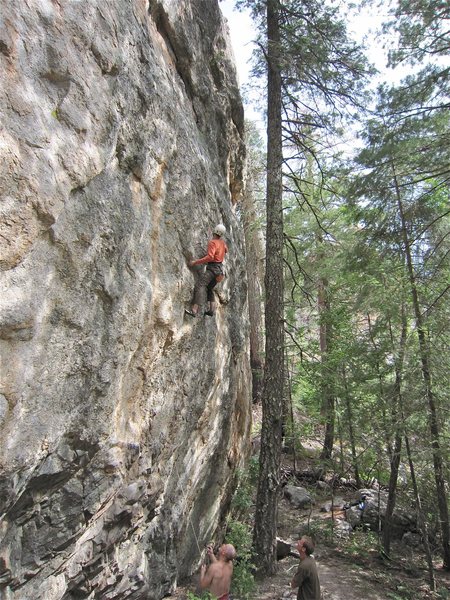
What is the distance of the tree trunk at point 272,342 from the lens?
7.68 m

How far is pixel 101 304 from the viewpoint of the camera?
14.0ft

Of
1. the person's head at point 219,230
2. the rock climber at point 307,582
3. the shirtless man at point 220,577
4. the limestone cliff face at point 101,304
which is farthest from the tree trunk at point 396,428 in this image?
the person's head at point 219,230

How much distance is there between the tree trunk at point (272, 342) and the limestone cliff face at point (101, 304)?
3.98ft

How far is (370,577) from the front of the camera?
8695 mm

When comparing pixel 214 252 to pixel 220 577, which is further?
pixel 214 252

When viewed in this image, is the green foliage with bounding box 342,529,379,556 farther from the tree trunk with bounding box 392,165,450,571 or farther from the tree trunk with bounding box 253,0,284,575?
the tree trunk with bounding box 253,0,284,575

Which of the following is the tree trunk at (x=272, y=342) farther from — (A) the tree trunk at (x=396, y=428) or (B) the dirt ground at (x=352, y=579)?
(A) the tree trunk at (x=396, y=428)

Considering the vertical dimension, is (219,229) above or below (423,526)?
above

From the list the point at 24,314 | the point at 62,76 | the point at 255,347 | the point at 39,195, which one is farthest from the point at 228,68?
the point at 255,347

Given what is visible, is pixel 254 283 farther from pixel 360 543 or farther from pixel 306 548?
pixel 306 548

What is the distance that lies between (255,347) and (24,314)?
41.8 ft

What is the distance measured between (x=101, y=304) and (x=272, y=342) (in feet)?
→ 15.4

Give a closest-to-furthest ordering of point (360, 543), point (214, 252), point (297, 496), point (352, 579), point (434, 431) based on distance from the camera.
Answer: point (214, 252)
point (352, 579)
point (434, 431)
point (360, 543)
point (297, 496)

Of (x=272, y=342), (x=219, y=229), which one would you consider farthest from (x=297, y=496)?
(x=219, y=229)
